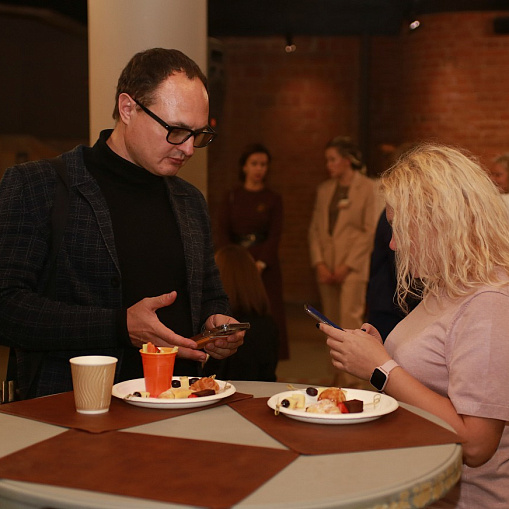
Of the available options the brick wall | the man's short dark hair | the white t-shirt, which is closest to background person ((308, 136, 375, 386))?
the brick wall

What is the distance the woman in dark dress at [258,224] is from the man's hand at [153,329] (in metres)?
3.59

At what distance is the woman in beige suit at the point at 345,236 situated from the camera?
18.0 feet

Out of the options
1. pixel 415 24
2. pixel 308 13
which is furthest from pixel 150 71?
pixel 308 13

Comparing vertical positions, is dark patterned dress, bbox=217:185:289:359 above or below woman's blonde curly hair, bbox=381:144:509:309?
below

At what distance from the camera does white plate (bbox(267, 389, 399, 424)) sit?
5.06 ft

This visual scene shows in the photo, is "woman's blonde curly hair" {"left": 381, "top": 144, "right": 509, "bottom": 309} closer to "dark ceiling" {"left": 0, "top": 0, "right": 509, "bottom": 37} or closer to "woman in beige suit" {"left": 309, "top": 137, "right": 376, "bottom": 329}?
"woman in beige suit" {"left": 309, "top": 137, "right": 376, "bottom": 329}

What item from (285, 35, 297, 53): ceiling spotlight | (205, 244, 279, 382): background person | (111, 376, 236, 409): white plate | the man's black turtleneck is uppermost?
(285, 35, 297, 53): ceiling spotlight

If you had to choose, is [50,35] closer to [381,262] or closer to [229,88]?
[229,88]

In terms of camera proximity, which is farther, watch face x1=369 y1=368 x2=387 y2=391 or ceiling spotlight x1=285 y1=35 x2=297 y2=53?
ceiling spotlight x1=285 y1=35 x2=297 y2=53

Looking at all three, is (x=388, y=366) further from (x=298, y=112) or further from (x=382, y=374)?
(x=298, y=112)

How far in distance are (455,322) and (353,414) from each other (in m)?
0.38

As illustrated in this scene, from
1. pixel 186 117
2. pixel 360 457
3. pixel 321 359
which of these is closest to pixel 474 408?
pixel 360 457

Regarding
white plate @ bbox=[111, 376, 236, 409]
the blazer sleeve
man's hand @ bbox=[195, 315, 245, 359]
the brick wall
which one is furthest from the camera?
the brick wall

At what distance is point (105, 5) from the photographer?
3.33 meters
